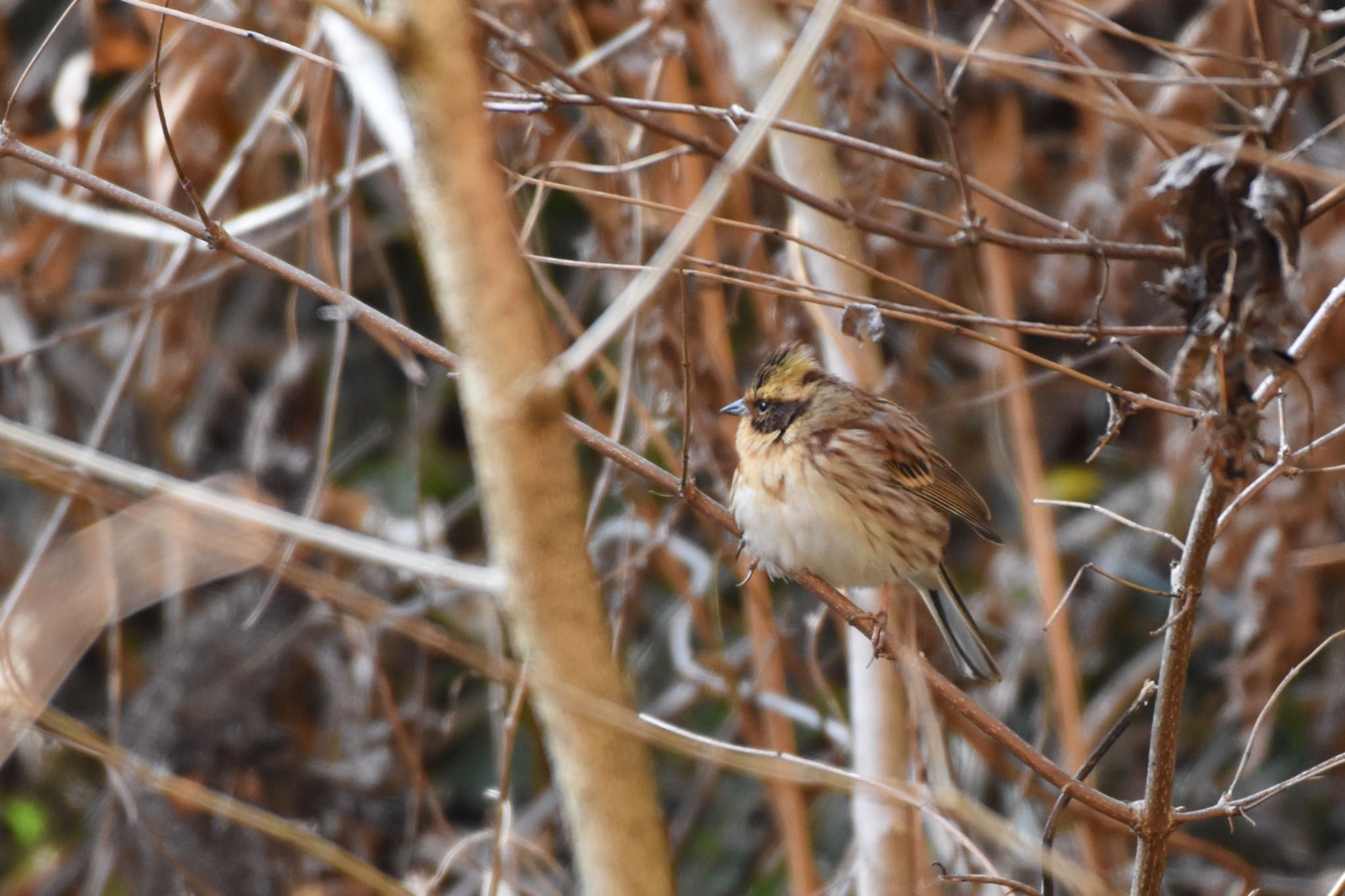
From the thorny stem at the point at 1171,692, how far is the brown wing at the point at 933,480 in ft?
5.57

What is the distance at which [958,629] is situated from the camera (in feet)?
11.8

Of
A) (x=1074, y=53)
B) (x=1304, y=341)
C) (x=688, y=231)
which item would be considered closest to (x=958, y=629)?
(x=1074, y=53)

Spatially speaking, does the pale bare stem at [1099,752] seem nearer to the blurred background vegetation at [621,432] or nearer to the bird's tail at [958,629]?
the blurred background vegetation at [621,432]

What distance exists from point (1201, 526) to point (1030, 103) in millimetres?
3685

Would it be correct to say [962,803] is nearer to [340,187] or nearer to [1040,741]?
[1040,741]

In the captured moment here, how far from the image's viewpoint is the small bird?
130 inches

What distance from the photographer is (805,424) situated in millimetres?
3467

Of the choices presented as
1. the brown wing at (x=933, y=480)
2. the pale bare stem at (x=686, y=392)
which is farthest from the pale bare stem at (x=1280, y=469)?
the brown wing at (x=933, y=480)

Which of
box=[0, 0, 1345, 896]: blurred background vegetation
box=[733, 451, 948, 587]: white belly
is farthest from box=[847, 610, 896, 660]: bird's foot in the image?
box=[733, 451, 948, 587]: white belly

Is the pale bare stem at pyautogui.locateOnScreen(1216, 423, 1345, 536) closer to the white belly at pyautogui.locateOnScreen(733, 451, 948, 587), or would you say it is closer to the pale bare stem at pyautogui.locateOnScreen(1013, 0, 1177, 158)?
the pale bare stem at pyautogui.locateOnScreen(1013, 0, 1177, 158)

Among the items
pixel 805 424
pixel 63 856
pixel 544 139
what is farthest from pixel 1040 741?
pixel 63 856

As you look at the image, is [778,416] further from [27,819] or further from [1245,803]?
[27,819]

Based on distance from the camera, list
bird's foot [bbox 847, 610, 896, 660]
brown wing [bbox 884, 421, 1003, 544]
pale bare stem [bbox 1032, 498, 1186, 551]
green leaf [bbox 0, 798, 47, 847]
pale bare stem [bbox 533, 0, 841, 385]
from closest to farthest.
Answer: pale bare stem [bbox 533, 0, 841, 385], pale bare stem [bbox 1032, 498, 1186, 551], bird's foot [bbox 847, 610, 896, 660], brown wing [bbox 884, 421, 1003, 544], green leaf [bbox 0, 798, 47, 847]

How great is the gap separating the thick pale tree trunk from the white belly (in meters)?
2.04
